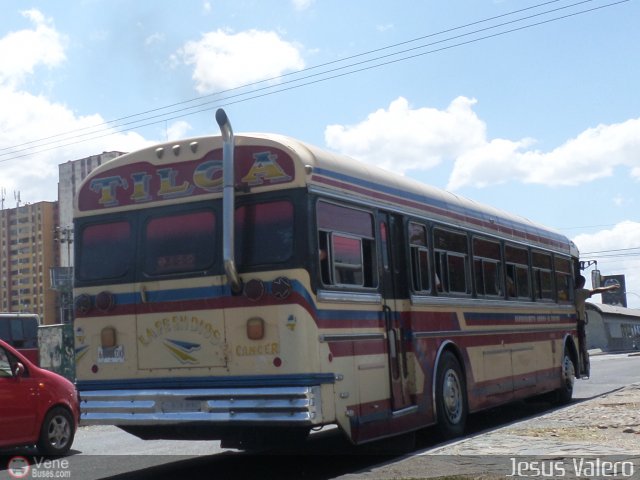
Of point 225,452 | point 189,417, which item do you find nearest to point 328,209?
point 189,417

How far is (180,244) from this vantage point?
925 centimetres

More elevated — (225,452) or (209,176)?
(209,176)

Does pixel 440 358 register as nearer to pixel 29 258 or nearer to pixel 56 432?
pixel 56 432

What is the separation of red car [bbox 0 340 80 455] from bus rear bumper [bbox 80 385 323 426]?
5.79 ft

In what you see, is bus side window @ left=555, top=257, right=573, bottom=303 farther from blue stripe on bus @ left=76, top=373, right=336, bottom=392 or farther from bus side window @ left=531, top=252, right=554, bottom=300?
blue stripe on bus @ left=76, top=373, right=336, bottom=392

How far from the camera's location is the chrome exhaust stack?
8.62m

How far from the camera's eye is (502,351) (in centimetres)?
1345

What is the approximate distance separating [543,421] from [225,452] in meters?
4.21

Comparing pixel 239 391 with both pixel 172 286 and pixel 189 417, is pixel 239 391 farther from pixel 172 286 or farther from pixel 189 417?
pixel 172 286

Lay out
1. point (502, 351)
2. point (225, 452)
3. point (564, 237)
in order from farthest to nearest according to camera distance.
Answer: point (564, 237) < point (502, 351) < point (225, 452)

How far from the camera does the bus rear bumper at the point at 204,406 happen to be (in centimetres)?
824

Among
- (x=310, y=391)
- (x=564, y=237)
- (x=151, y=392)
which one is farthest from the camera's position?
(x=564, y=237)

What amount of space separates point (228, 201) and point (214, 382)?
1717 millimetres

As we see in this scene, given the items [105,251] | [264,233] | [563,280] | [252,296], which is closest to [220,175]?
[264,233]
